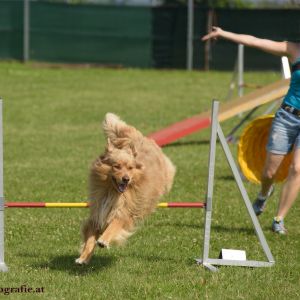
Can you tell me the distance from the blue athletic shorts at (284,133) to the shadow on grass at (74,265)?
1993 mm

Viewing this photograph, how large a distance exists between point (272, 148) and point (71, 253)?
7.19 ft

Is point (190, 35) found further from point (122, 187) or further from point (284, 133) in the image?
point (122, 187)

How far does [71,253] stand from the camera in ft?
23.2

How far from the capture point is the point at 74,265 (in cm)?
660

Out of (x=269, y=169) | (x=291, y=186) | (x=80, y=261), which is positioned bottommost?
(x=80, y=261)

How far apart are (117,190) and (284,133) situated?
1982mm

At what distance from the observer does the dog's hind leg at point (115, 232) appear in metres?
6.25

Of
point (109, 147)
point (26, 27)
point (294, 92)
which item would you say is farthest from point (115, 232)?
point (26, 27)

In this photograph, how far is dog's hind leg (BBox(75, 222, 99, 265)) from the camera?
6.32m

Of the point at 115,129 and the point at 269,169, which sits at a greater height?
the point at 115,129

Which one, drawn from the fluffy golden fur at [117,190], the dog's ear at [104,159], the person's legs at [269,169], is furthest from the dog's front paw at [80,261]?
the person's legs at [269,169]

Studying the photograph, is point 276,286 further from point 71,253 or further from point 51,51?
point 51,51

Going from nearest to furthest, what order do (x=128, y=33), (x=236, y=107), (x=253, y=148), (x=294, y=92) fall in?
(x=294, y=92)
(x=253, y=148)
(x=236, y=107)
(x=128, y=33)

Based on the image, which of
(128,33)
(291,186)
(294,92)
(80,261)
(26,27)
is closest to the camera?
(80,261)
